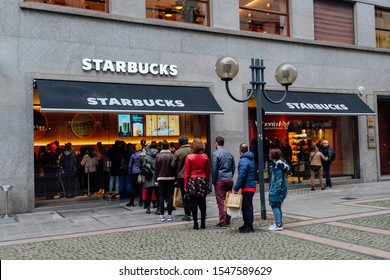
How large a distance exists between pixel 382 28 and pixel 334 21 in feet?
9.29

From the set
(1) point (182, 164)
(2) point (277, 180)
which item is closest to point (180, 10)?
(1) point (182, 164)

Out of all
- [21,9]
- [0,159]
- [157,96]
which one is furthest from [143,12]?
[0,159]

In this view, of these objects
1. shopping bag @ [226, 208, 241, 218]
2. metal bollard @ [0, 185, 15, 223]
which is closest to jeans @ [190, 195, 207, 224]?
shopping bag @ [226, 208, 241, 218]

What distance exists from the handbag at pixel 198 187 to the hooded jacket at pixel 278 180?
4.25 feet

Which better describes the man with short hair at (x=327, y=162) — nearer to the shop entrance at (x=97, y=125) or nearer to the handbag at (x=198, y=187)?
the shop entrance at (x=97, y=125)

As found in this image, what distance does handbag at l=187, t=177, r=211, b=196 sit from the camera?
838 cm

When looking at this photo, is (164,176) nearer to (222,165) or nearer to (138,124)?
(222,165)

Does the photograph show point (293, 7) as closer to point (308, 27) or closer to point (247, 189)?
point (308, 27)

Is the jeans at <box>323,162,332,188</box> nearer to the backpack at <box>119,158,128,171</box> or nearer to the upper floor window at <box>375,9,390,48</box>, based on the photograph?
the upper floor window at <box>375,9,390,48</box>

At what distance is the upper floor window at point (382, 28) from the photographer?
18578mm

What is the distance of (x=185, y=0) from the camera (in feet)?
46.9

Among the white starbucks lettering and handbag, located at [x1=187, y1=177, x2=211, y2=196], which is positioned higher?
the white starbucks lettering

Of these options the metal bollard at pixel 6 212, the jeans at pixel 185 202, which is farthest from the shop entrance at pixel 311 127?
the metal bollard at pixel 6 212
